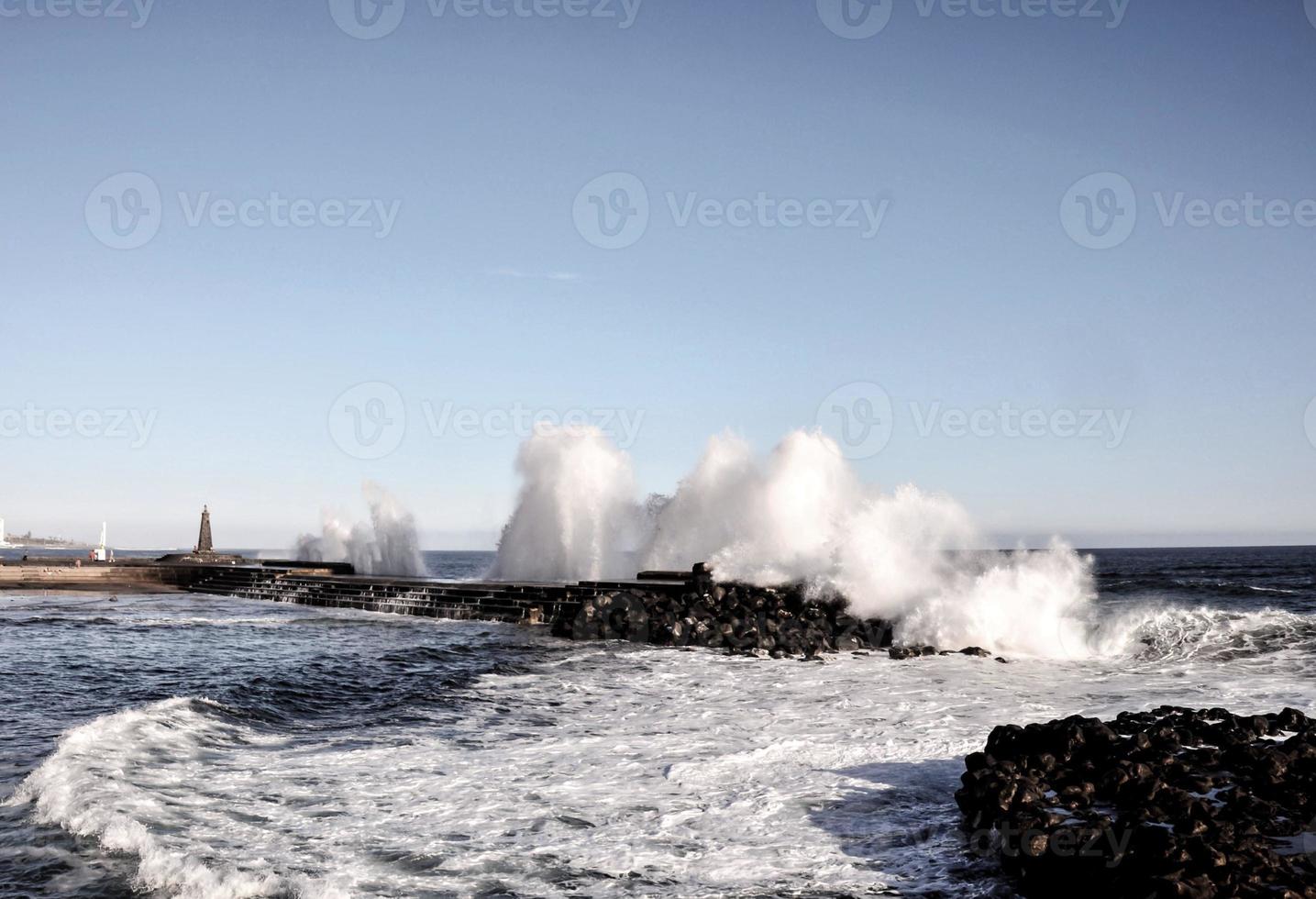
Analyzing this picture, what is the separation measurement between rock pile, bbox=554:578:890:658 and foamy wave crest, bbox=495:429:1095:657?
62cm

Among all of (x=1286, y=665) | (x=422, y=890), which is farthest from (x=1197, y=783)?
(x=1286, y=665)

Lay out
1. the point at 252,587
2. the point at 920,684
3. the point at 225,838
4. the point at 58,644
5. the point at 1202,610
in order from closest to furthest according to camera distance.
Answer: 1. the point at 225,838
2. the point at 920,684
3. the point at 58,644
4. the point at 1202,610
5. the point at 252,587

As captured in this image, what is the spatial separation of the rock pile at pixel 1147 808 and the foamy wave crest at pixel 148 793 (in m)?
4.30

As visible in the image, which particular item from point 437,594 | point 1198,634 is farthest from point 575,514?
point 1198,634

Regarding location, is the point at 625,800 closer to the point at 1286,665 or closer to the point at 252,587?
the point at 1286,665

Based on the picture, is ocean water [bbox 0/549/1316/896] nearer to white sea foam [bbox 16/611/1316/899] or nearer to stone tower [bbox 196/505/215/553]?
white sea foam [bbox 16/611/1316/899]

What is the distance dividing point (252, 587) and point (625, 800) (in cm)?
2784

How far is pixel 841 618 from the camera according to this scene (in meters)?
18.0

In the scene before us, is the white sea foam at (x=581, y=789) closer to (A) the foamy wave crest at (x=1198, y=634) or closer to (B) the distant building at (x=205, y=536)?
(A) the foamy wave crest at (x=1198, y=634)

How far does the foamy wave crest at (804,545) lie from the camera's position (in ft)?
56.9

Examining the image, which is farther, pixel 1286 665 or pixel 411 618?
pixel 411 618

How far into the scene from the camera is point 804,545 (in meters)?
21.7

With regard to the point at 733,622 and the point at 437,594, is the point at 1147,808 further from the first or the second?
the point at 437,594

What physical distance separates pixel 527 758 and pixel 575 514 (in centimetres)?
2518
